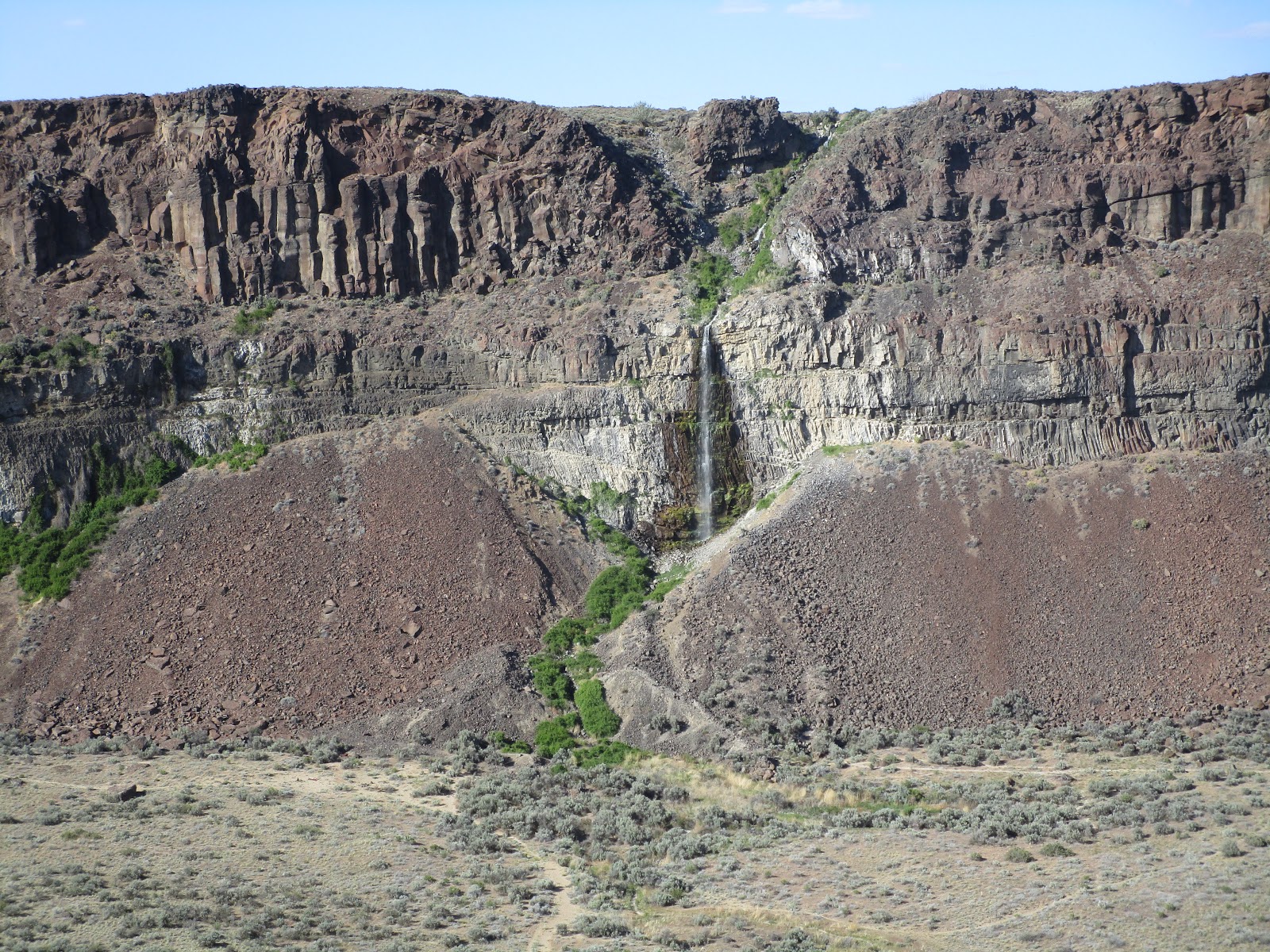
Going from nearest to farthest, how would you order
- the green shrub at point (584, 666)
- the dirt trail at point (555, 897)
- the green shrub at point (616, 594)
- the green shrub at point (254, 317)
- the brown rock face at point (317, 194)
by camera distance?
the dirt trail at point (555, 897) → the green shrub at point (584, 666) → the green shrub at point (616, 594) → the green shrub at point (254, 317) → the brown rock face at point (317, 194)

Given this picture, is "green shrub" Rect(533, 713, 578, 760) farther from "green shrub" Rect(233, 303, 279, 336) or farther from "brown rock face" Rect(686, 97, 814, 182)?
"brown rock face" Rect(686, 97, 814, 182)

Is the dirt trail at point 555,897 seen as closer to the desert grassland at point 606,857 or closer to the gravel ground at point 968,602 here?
the desert grassland at point 606,857

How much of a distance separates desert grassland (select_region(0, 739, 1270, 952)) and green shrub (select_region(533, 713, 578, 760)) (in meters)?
0.82

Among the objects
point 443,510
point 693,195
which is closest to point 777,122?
point 693,195

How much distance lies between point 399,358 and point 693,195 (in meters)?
15.9

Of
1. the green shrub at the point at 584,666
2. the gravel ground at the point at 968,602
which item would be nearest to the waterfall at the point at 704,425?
the gravel ground at the point at 968,602

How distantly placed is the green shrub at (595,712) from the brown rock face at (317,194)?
20477 millimetres

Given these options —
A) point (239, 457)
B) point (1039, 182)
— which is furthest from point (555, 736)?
point (1039, 182)

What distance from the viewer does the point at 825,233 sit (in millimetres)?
60031

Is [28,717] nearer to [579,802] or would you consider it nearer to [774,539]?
[579,802]

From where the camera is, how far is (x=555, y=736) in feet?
157

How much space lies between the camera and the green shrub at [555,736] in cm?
4734

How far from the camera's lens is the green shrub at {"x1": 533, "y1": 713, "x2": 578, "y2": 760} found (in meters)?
47.3

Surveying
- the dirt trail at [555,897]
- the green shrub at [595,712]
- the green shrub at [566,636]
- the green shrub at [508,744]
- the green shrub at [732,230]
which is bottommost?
the dirt trail at [555,897]
